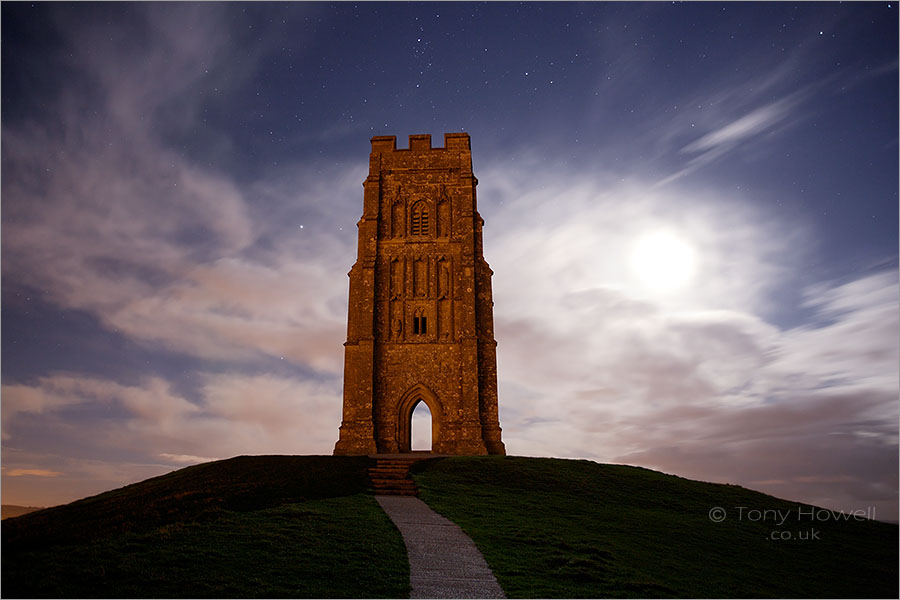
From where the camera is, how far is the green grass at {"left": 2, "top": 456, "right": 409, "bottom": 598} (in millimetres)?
9789

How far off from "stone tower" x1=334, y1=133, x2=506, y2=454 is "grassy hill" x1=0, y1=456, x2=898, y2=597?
9553 millimetres

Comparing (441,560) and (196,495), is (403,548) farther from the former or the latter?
(196,495)

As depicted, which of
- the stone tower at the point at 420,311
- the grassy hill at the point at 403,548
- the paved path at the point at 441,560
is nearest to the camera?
the grassy hill at the point at 403,548

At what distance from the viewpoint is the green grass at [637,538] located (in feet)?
41.3

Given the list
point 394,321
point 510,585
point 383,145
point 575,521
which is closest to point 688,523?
point 575,521

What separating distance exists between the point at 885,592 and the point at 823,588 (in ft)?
6.31

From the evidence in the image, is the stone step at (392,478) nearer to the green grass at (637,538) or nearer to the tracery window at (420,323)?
the green grass at (637,538)

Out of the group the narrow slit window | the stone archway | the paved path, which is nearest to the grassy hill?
the paved path

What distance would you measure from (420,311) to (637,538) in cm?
2359

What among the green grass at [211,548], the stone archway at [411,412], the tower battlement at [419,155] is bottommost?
the green grass at [211,548]

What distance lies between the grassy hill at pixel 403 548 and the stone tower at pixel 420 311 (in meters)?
9.55

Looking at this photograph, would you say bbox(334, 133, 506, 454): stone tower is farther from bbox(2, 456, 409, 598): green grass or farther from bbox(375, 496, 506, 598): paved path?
bbox(375, 496, 506, 598): paved path


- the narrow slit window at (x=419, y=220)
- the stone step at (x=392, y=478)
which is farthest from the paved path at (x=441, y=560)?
the narrow slit window at (x=419, y=220)

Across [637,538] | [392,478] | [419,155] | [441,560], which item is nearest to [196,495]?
[392,478]
